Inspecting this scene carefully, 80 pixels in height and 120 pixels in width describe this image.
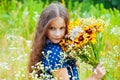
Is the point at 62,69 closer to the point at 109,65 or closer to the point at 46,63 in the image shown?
the point at 46,63

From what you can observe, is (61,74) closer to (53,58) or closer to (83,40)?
(53,58)

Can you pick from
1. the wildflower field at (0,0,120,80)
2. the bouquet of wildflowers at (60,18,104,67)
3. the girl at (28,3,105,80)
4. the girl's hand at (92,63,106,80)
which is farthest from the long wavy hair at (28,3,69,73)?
the wildflower field at (0,0,120,80)

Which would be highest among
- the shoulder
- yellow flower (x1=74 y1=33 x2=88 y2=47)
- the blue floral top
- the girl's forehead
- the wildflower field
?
the girl's forehead

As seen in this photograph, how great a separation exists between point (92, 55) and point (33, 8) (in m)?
3.33

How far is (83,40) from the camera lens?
11.6ft

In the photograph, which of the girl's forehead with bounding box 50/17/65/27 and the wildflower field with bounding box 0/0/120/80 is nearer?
the girl's forehead with bounding box 50/17/65/27

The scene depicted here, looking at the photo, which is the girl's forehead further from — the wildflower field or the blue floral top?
the wildflower field

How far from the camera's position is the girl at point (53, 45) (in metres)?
3.56

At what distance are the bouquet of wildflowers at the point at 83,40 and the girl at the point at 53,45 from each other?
0.06 metres

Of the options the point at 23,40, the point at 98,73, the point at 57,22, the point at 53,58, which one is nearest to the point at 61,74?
the point at 53,58

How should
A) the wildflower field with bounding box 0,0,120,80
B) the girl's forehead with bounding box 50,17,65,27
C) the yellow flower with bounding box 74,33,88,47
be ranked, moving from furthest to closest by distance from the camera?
the wildflower field with bounding box 0,0,120,80
the girl's forehead with bounding box 50,17,65,27
the yellow flower with bounding box 74,33,88,47

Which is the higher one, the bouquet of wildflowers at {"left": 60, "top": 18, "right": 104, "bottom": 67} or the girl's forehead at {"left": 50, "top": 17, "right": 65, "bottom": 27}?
the girl's forehead at {"left": 50, "top": 17, "right": 65, "bottom": 27}

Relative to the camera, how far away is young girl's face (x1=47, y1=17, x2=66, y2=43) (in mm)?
3625

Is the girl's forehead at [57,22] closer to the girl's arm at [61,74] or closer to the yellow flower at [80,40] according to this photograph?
the yellow flower at [80,40]
